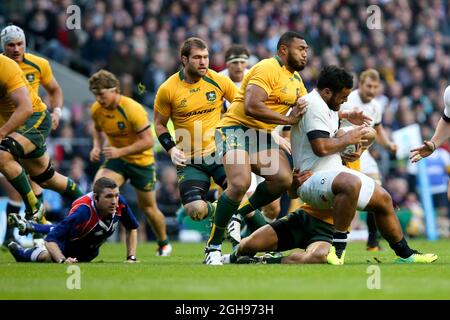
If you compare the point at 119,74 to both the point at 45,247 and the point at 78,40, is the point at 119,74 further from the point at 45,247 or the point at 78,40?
the point at 45,247

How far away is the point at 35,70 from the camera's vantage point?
1266 centimetres

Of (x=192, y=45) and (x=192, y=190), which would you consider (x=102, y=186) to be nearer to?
(x=192, y=190)

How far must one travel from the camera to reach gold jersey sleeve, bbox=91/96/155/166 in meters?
13.4

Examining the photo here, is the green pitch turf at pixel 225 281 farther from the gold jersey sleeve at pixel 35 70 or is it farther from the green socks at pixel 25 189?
the gold jersey sleeve at pixel 35 70

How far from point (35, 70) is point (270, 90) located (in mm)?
3697

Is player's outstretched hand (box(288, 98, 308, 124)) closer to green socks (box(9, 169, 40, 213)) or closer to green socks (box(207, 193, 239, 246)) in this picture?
green socks (box(207, 193, 239, 246))

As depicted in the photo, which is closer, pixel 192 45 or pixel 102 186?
pixel 102 186

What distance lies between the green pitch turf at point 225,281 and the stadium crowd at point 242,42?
29.6ft

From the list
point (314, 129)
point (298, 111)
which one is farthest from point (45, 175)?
point (314, 129)

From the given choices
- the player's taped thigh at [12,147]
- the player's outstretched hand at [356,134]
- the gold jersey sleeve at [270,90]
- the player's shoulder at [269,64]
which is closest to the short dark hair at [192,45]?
the gold jersey sleeve at [270,90]

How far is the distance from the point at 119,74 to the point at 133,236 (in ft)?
34.1

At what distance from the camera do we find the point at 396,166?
21.2 m

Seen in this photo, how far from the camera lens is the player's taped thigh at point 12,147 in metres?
11.9
